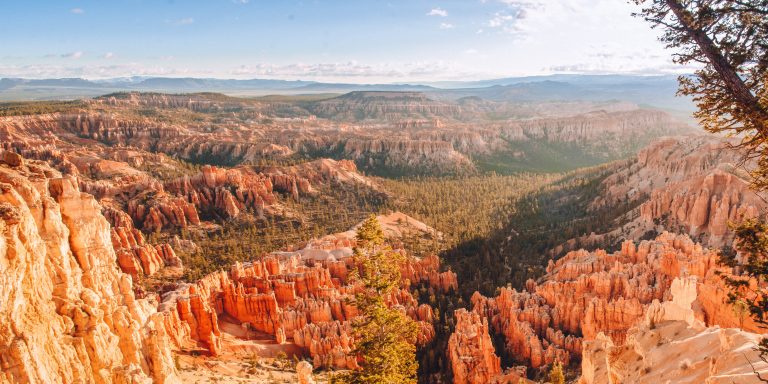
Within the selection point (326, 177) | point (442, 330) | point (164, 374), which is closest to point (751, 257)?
point (164, 374)

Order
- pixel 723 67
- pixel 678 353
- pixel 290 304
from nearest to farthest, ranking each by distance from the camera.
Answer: pixel 723 67 → pixel 678 353 → pixel 290 304

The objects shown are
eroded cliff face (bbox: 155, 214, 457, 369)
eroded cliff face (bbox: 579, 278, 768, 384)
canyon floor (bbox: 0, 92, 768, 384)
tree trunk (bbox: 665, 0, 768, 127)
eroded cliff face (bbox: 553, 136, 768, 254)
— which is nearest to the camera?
tree trunk (bbox: 665, 0, 768, 127)

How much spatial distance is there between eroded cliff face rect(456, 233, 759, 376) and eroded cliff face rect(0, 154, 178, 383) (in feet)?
76.8

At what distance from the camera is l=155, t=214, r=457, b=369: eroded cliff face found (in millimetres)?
27031

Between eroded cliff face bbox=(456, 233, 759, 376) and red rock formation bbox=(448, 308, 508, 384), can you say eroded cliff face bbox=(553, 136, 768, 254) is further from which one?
red rock formation bbox=(448, 308, 508, 384)

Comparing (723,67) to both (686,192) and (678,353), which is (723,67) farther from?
(686,192)

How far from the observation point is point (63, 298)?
11.5 m

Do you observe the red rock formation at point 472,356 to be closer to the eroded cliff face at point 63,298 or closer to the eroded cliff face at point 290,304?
the eroded cliff face at point 290,304

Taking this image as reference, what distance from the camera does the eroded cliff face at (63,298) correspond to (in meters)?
Answer: 9.35

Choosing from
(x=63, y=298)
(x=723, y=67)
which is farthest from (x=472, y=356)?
(x=723, y=67)

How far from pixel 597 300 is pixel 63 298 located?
29.8m

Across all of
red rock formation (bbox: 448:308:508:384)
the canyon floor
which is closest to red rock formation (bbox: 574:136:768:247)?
the canyon floor

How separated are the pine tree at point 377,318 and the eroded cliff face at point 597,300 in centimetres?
1711

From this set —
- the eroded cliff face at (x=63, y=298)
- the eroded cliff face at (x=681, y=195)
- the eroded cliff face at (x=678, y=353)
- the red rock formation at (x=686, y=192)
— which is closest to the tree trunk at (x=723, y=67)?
the eroded cliff face at (x=678, y=353)
